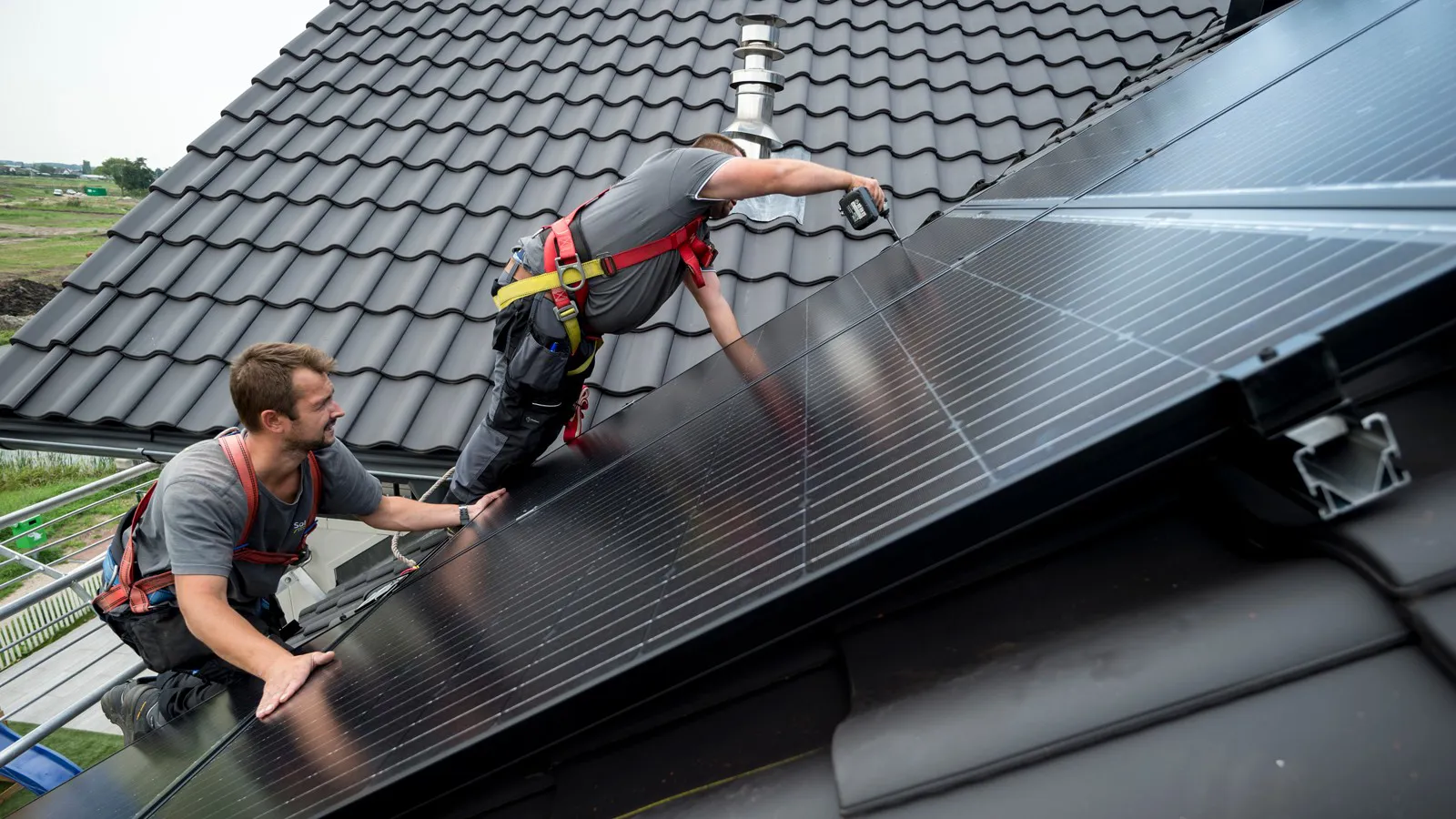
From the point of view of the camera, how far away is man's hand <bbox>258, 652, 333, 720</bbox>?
7.07ft

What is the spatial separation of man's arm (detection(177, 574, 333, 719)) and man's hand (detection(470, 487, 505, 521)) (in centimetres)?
84

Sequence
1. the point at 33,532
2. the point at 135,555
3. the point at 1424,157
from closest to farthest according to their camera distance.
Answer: the point at 1424,157
the point at 135,555
the point at 33,532

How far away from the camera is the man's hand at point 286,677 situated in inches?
84.8

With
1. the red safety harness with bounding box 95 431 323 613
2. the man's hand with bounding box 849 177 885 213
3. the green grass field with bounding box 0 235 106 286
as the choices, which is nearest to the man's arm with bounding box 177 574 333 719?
the red safety harness with bounding box 95 431 323 613

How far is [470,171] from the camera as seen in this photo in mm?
5078

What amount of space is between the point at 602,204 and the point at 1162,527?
2555mm

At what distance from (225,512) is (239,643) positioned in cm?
47

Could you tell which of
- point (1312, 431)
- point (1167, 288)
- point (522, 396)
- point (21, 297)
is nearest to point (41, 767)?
point (522, 396)

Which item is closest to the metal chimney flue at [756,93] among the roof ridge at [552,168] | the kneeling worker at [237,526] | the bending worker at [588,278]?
the roof ridge at [552,168]

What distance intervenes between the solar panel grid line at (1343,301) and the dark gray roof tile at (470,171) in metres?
3.17

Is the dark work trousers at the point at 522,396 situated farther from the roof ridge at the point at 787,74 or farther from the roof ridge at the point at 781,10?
the roof ridge at the point at 781,10

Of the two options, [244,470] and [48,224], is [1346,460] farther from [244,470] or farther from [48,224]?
[48,224]

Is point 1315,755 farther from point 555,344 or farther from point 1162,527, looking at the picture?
point 555,344

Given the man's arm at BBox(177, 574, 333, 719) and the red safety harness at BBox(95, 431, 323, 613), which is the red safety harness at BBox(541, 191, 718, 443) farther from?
the man's arm at BBox(177, 574, 333, 719)
